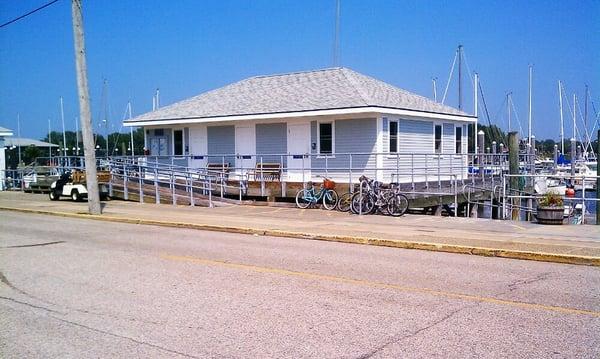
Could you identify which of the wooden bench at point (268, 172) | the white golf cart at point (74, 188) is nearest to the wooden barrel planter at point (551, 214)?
the wooden bench at point (268, 172)

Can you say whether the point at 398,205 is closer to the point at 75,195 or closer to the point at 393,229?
the point at 393,229

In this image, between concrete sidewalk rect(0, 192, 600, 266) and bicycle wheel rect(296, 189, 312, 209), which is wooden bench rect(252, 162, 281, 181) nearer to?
concrete sidewalk rect(0, 192, 600, 266)

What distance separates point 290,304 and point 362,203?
12467 mm

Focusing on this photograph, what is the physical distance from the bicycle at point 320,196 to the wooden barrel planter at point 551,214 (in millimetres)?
7311

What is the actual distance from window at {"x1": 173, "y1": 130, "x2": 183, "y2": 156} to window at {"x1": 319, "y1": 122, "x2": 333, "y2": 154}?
8647 mm

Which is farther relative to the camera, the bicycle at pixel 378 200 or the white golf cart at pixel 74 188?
the white golf cart at pixel 74 188

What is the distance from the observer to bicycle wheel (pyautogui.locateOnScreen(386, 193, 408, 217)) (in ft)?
63.8

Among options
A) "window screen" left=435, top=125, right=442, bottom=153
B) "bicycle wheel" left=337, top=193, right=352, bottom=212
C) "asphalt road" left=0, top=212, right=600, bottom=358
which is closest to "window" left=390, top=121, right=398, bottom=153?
"window screen" left=435, top=125, right=442, bottom=153

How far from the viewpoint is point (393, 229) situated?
621 inches

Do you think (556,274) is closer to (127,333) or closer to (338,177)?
(127,333)

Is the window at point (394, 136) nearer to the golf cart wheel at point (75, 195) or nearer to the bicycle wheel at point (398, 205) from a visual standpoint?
the bicycle wheel at point (398, 205)

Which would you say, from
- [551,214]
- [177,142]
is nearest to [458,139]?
[177,142]

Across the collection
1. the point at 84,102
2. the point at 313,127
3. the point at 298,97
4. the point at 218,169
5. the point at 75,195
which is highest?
the point at 298,97

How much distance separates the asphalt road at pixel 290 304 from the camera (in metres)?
6.16
